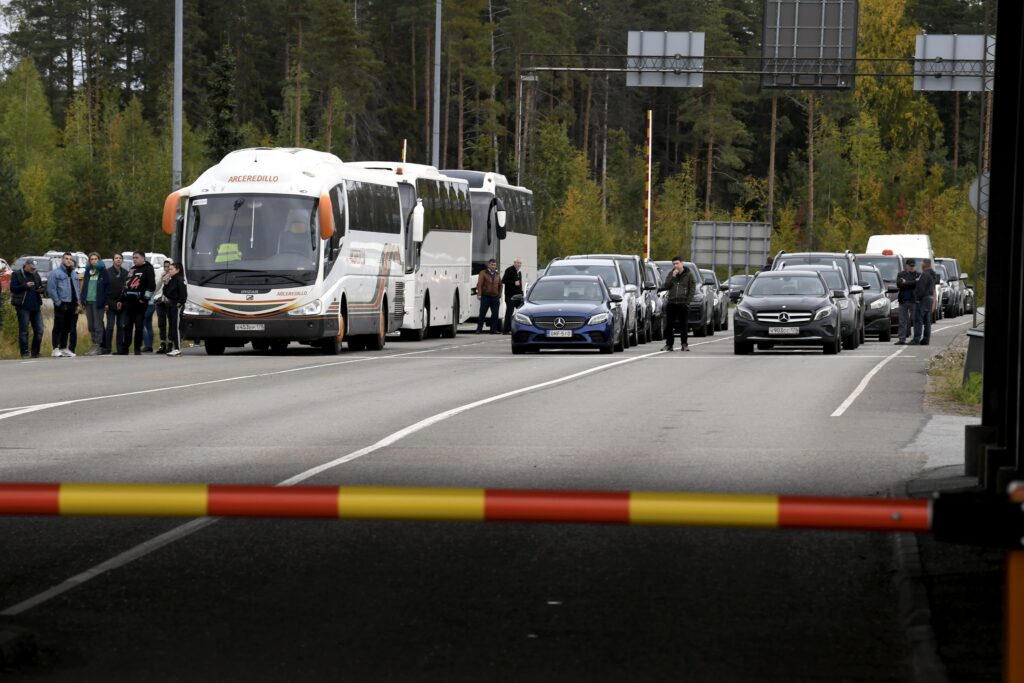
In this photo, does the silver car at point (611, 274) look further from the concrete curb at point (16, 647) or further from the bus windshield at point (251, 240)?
the concrete curb at point (16, 647)

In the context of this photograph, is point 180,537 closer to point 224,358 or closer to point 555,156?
point 224,358

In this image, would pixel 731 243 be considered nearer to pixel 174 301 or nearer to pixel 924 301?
pixel 924 301

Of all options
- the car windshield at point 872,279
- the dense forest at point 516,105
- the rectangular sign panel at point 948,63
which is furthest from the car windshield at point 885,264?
the dense forest at point 516,105

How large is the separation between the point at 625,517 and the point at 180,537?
6.03 meters

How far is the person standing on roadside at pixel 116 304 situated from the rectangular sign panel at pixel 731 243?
37.8 metres

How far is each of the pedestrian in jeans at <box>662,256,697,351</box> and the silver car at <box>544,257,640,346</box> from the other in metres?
1.32

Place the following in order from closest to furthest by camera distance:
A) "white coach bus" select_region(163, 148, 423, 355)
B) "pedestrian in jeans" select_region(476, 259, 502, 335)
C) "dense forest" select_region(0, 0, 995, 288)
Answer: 1. "white coach bus" select_region(163, 148, 423, 355)
2. "pedestrian in jeans" select_region(476, 259, 502, 335)
3. "dense forest" select_region(0, 0, 995, 288)

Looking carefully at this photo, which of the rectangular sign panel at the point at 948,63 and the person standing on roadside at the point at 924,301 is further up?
the rectangular sign panel at the point at 948,63

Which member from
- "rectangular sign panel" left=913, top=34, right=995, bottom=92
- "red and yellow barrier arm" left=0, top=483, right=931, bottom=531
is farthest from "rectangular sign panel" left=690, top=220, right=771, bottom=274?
"red and yellow barrier arm" left=0, top=483, right=931, bottom=531

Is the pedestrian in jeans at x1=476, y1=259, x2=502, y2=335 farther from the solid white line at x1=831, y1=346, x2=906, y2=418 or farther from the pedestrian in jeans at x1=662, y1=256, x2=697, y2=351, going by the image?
the solid white line at x1=831, y1=346, x2=906, y2=418

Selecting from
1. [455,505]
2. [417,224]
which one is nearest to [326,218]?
[417,224]


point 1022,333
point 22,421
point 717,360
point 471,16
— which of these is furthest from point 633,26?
point 1022,333

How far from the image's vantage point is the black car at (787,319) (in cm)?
3653

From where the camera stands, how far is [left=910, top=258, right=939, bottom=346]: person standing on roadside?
40.9m
